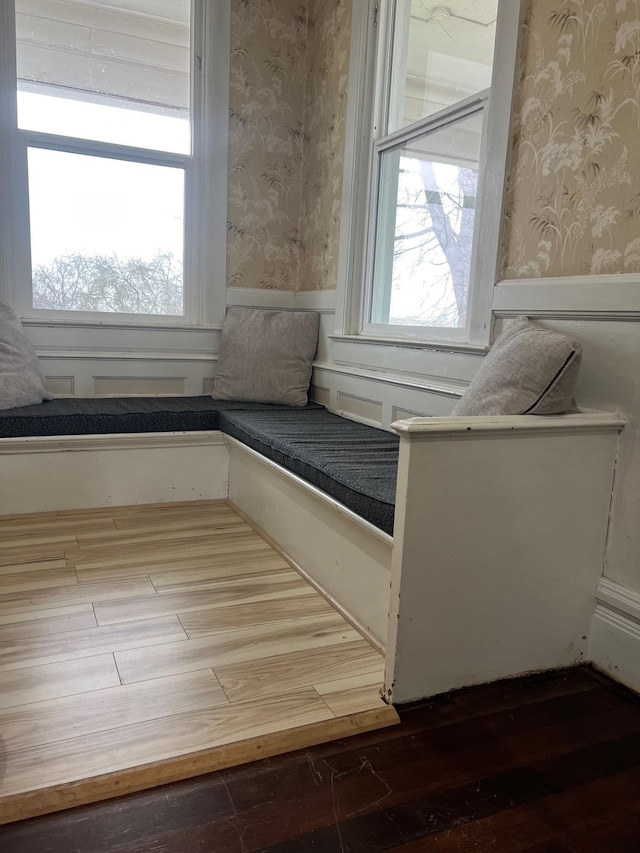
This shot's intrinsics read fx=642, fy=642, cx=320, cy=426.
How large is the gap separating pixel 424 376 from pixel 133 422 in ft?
4.25

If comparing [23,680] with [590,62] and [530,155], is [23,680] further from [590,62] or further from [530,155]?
[590,62]

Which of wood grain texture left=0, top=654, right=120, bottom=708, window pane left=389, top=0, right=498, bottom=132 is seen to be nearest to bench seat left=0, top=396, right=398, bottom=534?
wood grain texture left=0, top=654, right=120, bottom=708

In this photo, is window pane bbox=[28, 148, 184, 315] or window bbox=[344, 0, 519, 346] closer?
window bbox=[344, 0, 519, 346]

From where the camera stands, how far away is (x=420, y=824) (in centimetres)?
118

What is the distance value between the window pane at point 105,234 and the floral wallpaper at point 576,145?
1998 millimetres

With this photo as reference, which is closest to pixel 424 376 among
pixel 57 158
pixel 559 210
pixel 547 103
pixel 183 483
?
pixel 559 210

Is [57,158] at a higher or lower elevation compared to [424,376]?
higher

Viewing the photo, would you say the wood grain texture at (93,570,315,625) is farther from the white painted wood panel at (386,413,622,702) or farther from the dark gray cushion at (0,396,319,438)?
the dark gray cushion at (0,396,319,438)

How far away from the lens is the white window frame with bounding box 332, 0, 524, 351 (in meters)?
2.08

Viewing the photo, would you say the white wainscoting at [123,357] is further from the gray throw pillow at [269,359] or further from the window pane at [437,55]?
the window pane at [437,55]

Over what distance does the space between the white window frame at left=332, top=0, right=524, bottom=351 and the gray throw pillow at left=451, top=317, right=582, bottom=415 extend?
36 cm

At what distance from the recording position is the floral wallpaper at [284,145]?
334cm

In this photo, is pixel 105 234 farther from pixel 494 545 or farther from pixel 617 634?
pixel 617 634

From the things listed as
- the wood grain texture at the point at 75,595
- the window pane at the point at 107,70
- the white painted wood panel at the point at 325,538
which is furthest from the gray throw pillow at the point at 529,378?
the window pane at the point at 107,70
